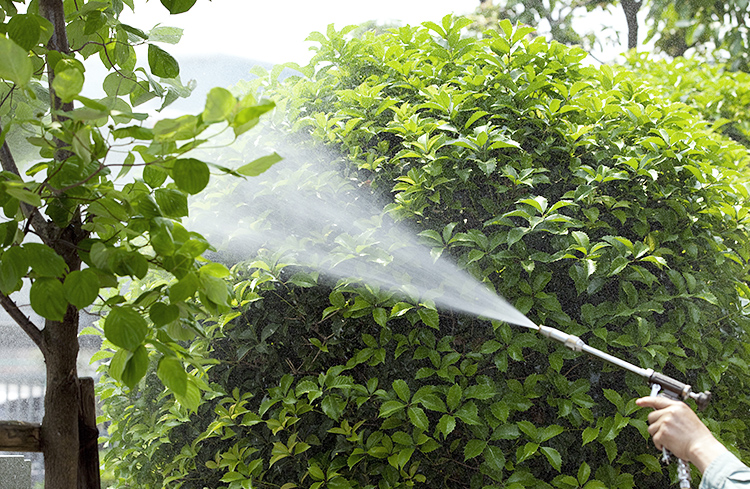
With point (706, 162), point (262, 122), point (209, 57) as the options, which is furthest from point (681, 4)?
point (262, 122)

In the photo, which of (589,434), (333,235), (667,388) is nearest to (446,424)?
(589,434)

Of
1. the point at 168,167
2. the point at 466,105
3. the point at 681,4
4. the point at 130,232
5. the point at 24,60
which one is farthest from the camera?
the point at 681,4

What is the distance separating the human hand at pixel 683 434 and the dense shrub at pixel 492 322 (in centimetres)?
38

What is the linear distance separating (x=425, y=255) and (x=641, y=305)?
675mm

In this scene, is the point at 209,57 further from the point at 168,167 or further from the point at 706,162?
the point at 168,167

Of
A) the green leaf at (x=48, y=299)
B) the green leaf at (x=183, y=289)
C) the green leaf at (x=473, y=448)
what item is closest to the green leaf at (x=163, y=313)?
the green leaf at (x=183, y=289)

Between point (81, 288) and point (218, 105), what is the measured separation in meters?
0.44

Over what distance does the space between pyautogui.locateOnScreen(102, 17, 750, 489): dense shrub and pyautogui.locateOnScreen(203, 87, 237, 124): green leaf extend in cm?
113

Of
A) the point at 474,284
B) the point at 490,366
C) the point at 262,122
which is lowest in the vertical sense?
the point at 490,366

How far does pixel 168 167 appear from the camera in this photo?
0.92m

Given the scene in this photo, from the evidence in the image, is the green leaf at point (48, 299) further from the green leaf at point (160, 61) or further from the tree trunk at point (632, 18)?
the tree trunk at point (632, 18)

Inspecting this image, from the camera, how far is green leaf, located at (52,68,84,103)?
842 mm

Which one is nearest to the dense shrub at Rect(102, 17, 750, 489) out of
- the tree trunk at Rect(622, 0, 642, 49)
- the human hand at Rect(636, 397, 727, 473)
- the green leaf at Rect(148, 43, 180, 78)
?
the human hand at Rect(636, 397, 727, 473)

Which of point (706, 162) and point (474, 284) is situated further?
point (706, 162)
